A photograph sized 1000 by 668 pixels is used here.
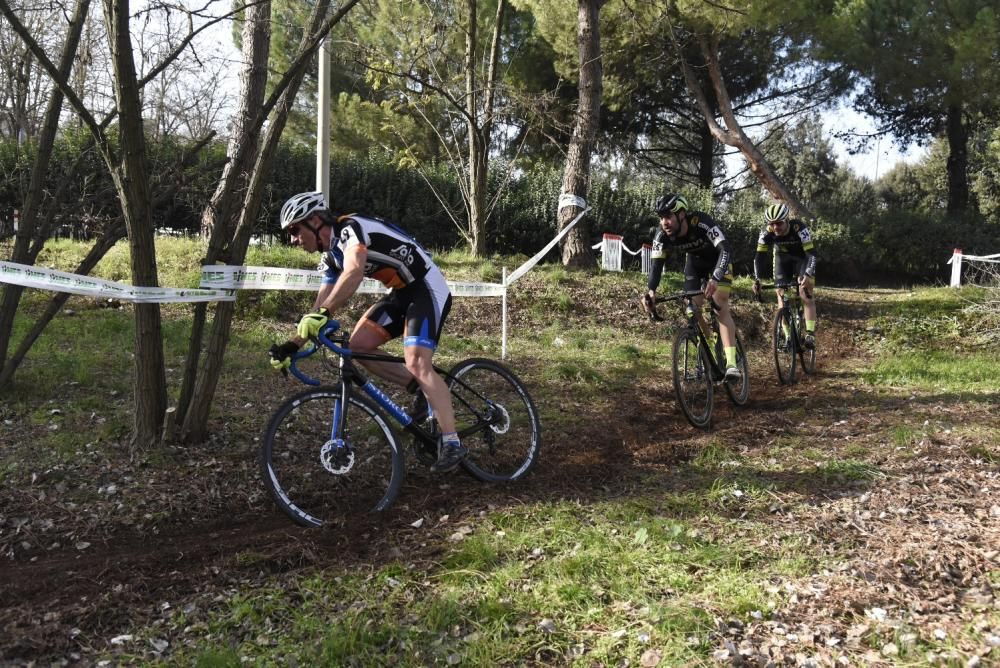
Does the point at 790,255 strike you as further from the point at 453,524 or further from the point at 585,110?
the point at 453,524

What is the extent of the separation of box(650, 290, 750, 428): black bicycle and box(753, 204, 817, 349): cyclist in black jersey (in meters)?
2.21

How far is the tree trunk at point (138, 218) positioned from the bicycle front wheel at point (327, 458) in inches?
38.7

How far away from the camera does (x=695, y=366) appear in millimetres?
6965

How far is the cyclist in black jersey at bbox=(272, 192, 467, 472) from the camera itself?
4492mm

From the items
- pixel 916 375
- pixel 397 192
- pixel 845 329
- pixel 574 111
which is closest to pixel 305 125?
pixel 397 192

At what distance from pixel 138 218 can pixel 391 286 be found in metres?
1.78

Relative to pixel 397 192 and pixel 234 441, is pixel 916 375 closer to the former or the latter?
pixel 234 441

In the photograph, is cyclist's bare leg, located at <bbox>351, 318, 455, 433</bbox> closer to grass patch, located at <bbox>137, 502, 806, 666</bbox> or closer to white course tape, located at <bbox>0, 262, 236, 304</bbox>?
grass patch, located at <bbox>137, 502, 806, 666</bbox>

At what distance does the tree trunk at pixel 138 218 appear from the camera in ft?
15.6

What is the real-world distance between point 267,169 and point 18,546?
2753mm

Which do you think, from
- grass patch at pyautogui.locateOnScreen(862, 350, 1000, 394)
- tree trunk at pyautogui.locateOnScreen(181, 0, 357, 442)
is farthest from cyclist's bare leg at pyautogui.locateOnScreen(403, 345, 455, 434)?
grass patch at pyautogui.locateOnScreen(862, 350, 1000, 394)

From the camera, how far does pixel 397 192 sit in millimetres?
18125

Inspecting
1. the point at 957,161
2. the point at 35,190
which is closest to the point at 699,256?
the point at 35,190

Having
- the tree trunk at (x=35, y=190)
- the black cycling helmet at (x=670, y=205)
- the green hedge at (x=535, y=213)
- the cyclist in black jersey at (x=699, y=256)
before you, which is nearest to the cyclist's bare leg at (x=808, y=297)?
the cyclist in black jersey at (x=699, y=256)
